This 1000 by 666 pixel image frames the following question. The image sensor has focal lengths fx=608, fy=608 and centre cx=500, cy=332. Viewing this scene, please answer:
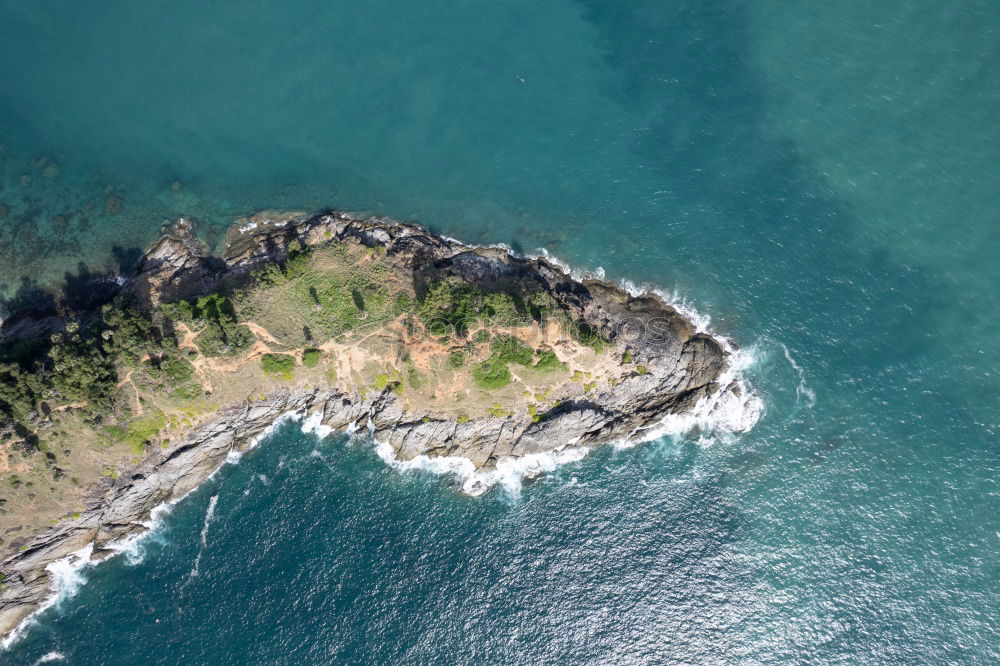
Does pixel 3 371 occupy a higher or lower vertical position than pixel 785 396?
lower

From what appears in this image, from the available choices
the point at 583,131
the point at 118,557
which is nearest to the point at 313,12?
the point at 583,131

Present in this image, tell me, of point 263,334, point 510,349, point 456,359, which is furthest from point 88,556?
point 510,349

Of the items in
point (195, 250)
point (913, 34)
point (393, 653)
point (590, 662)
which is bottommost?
point (393, 653)

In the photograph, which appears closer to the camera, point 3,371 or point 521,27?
point 3,371

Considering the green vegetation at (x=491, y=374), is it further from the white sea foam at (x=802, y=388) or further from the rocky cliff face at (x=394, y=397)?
the white sea foam at (x=802, y=388)

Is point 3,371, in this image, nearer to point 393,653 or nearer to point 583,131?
point 393,653

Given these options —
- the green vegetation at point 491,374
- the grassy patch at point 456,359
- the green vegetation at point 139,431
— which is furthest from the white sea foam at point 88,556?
the green vegetation at point 491,374

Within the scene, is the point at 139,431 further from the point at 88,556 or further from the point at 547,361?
the point at 547,361
